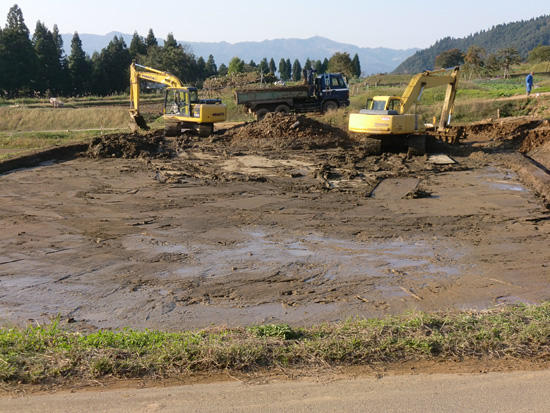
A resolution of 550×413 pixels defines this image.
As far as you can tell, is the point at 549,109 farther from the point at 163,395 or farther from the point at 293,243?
the point at 163,395

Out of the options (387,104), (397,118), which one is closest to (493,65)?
(387,104)

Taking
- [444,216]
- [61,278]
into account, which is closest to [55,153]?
[61,278]

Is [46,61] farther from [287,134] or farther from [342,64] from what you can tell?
[287,134]

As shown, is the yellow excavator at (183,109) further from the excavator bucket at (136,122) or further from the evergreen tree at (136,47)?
the evergreen tree at (136,47)

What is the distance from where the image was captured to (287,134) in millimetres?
22641

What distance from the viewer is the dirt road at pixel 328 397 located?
4.23 m

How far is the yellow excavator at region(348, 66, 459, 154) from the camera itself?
18.7m

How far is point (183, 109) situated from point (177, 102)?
53 centimetres

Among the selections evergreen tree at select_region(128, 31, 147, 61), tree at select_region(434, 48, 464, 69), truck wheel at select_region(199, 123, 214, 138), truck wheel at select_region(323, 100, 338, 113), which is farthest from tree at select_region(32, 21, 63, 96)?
tree at select_region(434, 48, 464, 69)

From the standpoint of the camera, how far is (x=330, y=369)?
4898mm

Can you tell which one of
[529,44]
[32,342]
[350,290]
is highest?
[529,44]

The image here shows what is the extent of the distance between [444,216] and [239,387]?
8230 millimetres

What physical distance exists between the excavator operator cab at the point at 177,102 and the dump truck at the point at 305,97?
455 centimetres

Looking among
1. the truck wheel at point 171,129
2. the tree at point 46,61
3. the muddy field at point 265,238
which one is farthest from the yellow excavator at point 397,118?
the tree at point 46,61
